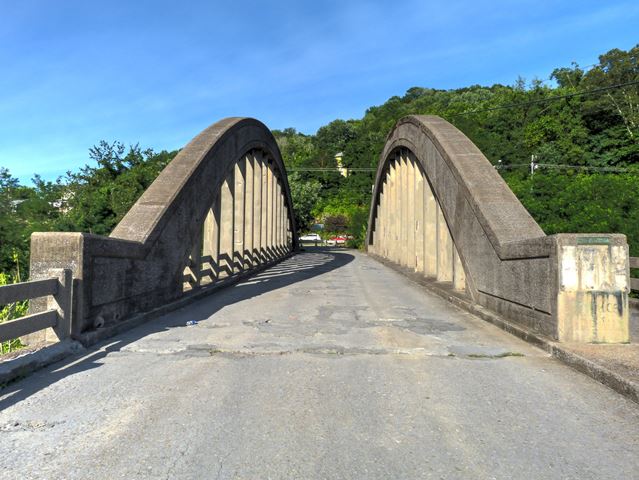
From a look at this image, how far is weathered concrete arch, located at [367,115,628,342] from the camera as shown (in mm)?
5102

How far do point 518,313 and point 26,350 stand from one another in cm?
583

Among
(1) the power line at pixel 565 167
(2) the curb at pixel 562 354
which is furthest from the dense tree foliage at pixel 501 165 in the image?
(2) the curb at pixel 562 354

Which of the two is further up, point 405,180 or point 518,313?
point 405,180

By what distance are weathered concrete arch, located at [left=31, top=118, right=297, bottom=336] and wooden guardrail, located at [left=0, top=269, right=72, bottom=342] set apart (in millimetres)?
181

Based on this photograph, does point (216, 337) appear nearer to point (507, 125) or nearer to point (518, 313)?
point (518, 313)

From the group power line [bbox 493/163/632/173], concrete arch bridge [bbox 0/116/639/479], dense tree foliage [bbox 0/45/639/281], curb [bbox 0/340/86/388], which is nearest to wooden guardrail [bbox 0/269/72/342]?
concrete arch bridge [bbox 0/116/639/479]

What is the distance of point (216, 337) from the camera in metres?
5.82

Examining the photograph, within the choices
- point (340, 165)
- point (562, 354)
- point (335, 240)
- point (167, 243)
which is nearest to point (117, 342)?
point (167, 243)

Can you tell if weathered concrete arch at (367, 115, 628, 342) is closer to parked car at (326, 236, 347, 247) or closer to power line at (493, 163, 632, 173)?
power line at (493, 163, 632, 173)

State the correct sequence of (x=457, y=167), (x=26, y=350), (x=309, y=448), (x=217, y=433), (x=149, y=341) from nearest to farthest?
(x=309, y=448) → (x=217, y=433) → (x=26, y=350) → (x=149, y=341) → (x=457, y=167)

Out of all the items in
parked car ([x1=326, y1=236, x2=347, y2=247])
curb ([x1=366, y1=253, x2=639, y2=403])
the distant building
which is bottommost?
curb ([x1=366, y1=253, x2=639, y2=403])

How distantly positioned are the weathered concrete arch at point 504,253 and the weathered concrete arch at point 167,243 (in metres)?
5.12

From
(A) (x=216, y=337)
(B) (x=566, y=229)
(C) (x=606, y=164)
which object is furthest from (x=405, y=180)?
(C) (x=606, y=164)

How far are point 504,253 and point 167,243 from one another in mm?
5392
